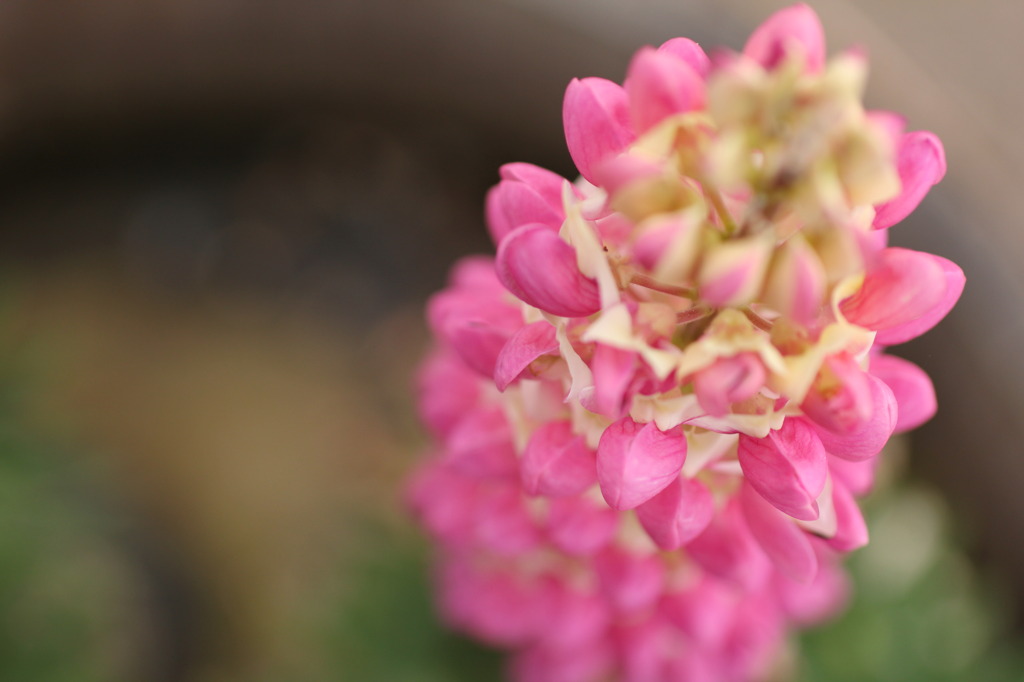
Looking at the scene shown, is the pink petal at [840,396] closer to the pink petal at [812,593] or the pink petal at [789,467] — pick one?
the pink petal at [789,467]

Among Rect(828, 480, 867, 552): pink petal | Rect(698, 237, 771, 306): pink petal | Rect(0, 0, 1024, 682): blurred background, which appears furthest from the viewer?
Rect(0, 0, 1024, 682): blurred background

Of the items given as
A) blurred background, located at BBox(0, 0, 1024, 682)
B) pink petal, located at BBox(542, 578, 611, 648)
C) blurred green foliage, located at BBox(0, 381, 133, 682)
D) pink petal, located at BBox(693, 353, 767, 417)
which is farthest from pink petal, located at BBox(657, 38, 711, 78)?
blurred green foliage, located at BBox(0, 381, 133, 682)

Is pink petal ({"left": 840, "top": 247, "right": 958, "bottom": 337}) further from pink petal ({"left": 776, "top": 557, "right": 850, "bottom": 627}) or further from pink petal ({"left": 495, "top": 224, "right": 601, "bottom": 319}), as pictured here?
pink petal ({"left": 776, "top": 557, "right": 850, "bottom": 627})

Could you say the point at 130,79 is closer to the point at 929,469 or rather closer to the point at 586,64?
the point at 586,64

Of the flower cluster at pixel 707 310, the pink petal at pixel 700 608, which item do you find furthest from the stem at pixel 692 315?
the pink petal at pixel 700 608

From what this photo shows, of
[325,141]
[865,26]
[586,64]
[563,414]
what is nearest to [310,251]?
[325,141]

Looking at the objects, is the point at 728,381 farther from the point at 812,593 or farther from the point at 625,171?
the point at 812,593

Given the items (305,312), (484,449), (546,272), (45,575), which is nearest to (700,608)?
(484,449)
